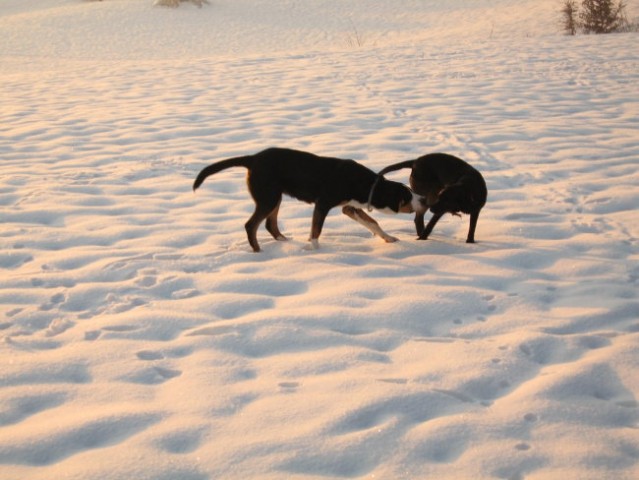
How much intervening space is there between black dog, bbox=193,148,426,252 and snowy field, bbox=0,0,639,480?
287 millimetres

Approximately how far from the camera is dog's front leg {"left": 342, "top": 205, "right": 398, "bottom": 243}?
5566mm

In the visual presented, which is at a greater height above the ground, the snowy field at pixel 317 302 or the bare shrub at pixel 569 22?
the bare shrub at pixel 569 22

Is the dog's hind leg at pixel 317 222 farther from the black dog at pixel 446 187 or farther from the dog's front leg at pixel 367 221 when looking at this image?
the black dog at pixel 446 187

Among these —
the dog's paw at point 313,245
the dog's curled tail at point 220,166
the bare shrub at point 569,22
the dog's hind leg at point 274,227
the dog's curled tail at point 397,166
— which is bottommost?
the dog's paw at point 313,245

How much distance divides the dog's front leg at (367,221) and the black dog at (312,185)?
0.5 inches

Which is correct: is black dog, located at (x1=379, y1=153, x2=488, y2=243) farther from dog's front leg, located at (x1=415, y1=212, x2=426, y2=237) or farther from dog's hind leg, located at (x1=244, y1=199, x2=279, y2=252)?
dog's hind leg, located at (x1=244, y1=199, x2=279, y2=252)

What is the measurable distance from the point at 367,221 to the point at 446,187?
0.64 meters

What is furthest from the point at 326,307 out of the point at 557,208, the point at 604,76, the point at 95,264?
the point at 604,76

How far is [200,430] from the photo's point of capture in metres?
3.07

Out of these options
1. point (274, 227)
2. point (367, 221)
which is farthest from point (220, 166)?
point (367, 221)

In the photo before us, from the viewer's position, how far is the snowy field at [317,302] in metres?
2.96

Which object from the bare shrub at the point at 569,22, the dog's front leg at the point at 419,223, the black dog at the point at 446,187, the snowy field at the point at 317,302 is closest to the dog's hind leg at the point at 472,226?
the black dog at the point at 446,187

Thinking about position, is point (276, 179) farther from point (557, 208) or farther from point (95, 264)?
point (557, 208)

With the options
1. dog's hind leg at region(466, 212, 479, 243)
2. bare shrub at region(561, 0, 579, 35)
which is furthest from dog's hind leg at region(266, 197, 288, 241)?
bare shrub at region(561, 0, 579, 35)
